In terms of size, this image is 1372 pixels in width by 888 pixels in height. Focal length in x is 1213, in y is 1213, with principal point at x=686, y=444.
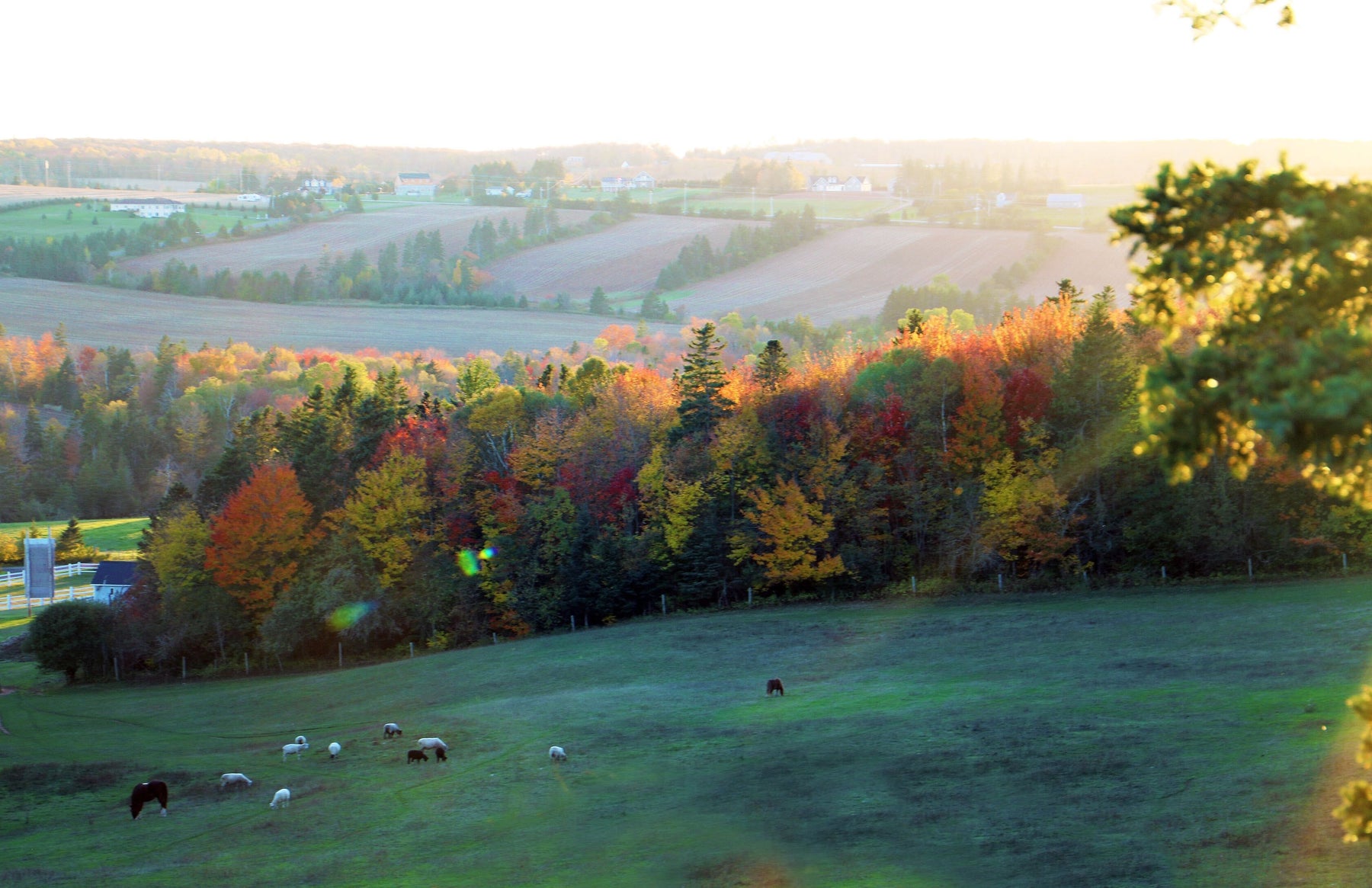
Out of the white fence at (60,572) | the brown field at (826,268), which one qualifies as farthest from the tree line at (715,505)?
the brown field at (826,268)

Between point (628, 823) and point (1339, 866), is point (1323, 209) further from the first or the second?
point (628, 823)

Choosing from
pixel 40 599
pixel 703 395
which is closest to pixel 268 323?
pixel 40 599

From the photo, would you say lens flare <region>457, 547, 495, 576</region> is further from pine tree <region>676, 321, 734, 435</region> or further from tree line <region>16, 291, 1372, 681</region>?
pine tree <region>676, 321, 734, 435</region>

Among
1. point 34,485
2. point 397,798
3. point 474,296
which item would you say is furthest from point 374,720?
point 474,296

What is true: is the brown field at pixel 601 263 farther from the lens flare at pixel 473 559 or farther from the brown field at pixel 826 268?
the lens flare at pixel 473 559

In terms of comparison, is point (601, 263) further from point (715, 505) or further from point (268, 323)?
point (715, 505)

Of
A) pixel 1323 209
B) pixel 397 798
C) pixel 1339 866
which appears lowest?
pixel 397 798
